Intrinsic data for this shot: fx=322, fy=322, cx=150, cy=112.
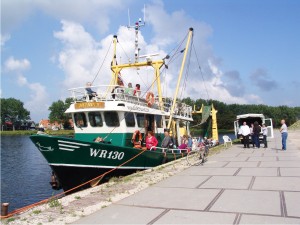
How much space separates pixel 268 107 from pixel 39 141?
15093 cm

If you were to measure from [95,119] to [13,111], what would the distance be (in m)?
147

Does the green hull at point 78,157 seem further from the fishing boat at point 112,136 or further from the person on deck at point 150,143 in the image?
the person on deck at point 150,143

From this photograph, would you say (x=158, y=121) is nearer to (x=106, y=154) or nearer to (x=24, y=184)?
(x=106, y=154)

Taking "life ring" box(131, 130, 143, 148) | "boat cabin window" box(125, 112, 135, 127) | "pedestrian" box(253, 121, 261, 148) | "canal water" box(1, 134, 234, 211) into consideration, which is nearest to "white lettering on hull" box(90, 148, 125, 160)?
"life ring" box(131, 130, 143, 148)

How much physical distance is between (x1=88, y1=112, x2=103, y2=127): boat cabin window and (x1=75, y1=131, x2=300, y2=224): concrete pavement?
491cm

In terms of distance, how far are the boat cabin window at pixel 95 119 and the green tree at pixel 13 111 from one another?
143493mm

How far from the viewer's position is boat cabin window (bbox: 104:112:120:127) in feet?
46.1

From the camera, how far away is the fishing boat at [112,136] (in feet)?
37.8

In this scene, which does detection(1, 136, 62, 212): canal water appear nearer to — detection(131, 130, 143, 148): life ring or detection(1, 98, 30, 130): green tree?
detection(131, 130, 143, 148): life ring

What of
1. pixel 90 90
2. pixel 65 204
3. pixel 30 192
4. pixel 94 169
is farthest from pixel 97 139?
pixel 30 192

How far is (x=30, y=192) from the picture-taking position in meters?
17.8

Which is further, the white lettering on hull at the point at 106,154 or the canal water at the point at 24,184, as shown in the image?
the canal water at the point at 24,184

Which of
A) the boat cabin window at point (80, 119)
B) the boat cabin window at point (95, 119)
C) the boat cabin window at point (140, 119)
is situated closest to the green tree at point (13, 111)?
the boat cabin window at point (80, 119)

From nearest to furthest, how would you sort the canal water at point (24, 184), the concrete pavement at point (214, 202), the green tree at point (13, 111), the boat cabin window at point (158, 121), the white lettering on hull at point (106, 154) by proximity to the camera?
1. the concrete pavement at point (214, 202)
2. the white lettering on hull at point (106, 154)
3. the canal water at point (24, 184)
4. the boat cabin window at point (158, 121)
5. the green tree at point (13, 111)
